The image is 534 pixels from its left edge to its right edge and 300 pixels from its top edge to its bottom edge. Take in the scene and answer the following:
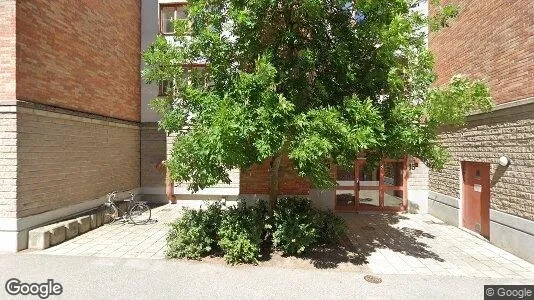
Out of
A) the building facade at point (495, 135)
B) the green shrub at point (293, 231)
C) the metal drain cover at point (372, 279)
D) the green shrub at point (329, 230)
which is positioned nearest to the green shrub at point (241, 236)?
the green shrub at point (293, 231)

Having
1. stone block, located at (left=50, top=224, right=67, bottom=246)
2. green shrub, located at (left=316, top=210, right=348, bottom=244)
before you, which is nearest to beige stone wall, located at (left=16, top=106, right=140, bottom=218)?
stone block, located at (left=50, top=224, right=67, bottom=246)

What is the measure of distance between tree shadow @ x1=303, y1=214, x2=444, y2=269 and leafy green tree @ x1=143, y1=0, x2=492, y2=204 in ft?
7.03

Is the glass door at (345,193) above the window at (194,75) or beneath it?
beneath

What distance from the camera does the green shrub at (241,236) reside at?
7156 millimetres

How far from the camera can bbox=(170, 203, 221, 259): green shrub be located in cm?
751

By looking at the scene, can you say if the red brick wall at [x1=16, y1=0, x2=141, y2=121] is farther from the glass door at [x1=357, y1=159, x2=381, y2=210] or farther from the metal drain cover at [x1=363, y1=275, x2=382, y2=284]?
the glass door at [x1=357, y1=159, x2=381, y2=210]

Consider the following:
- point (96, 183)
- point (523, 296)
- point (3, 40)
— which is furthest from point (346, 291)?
point (3, 40)

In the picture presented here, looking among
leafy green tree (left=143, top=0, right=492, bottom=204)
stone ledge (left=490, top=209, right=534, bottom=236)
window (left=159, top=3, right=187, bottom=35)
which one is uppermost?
window (left=159, top=3, right=187, bottom=35)

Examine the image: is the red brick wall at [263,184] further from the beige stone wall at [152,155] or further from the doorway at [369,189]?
the beige stone wall at [152,155]

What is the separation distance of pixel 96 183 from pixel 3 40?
5.36 metres

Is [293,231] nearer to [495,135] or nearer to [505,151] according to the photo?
[505,151]

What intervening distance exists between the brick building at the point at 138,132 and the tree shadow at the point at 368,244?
196 centimetres

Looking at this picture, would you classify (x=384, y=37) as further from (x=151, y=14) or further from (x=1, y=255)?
(x=151, y=14)

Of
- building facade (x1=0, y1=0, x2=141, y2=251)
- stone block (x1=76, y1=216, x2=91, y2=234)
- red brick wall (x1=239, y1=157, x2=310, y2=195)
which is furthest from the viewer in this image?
red brick wall (x1=239, y1=157, x2=310, y2=195)
